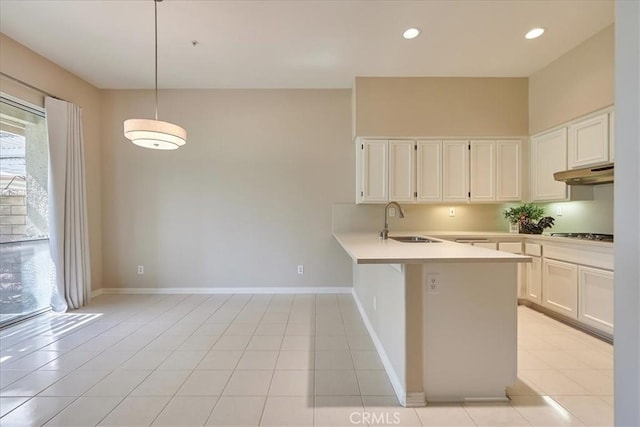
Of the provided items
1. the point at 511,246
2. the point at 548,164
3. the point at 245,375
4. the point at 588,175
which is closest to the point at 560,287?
the point at 511,246

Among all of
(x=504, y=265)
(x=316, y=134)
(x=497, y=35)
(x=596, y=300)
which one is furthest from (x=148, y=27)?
(x=596, y=300)

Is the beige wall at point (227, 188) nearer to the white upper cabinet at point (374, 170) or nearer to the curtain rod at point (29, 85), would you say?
the white upper cabinet at point (374, 170)

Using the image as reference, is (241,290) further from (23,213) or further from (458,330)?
(458,330)

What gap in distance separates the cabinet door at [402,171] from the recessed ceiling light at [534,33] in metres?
1.57

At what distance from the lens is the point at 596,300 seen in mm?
2783

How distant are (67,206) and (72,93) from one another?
59.4 inches

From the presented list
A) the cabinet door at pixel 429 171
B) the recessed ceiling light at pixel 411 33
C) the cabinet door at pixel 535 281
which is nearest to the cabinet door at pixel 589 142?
the cabinet door at pixel 535 281

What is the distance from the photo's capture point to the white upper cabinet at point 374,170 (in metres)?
4.00

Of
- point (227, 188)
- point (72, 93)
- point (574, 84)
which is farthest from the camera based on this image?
point (227, 188)

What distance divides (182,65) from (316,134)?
1903 millimetres

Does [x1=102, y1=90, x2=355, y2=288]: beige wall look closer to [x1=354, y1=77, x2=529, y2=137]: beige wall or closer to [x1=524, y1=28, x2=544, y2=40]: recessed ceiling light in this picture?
[x1=354, y1=77, x2=529, y2=137]: beige wall

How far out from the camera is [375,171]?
4023mm

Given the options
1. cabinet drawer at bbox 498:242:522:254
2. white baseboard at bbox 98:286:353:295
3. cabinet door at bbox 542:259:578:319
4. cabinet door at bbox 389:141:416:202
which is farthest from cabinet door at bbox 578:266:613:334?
white baseboard at bbox 98:286:353:295

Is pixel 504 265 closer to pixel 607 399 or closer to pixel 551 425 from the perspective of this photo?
pixel 551 425
